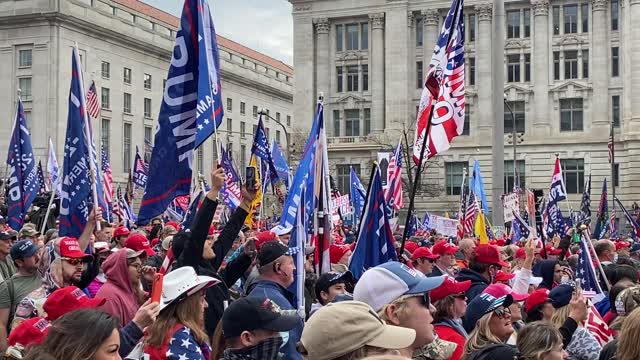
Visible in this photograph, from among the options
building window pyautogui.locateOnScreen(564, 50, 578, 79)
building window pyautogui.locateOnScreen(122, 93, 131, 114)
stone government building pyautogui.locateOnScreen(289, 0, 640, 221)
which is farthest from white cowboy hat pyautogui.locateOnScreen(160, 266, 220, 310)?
building window pyautogui.locateOnScreen(122, 93, 131, 114)

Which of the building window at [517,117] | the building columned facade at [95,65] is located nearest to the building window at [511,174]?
the building window at [517,117]

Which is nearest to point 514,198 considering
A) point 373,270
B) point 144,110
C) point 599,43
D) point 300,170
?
point 300,170

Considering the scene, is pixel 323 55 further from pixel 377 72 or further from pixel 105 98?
pixel 105 98

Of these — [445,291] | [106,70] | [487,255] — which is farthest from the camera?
[106,70]

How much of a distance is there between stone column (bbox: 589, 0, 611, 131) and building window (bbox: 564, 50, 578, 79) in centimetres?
132

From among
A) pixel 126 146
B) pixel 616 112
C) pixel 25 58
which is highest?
pixel 25 58

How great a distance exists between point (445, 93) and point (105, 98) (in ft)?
195

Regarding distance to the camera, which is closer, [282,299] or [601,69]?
[282,299]

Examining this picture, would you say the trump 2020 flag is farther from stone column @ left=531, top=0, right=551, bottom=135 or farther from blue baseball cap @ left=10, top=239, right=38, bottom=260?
stone column @ left=531, top=0, right=551, bottom=135

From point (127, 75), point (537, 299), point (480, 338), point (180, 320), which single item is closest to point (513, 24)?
point (127, 75)

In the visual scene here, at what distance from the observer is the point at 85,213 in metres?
10.5

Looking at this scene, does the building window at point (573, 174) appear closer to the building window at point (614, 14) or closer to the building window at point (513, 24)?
the building window at point (614, 14)

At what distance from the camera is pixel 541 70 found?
197 ft

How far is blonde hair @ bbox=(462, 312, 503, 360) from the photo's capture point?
540 cm
